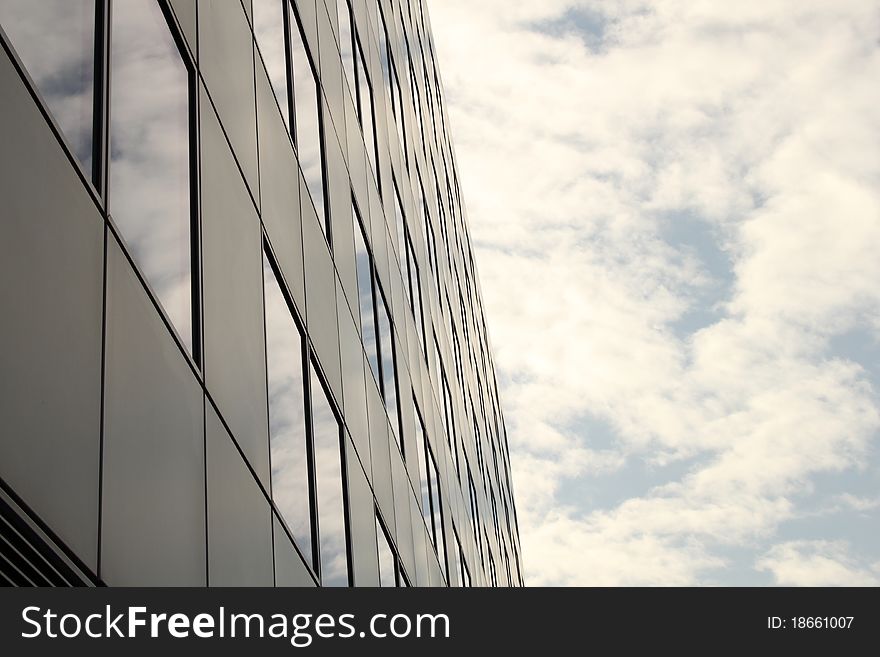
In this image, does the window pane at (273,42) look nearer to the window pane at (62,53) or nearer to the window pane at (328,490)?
the window pane at (328,490)

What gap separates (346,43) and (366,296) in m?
5.96

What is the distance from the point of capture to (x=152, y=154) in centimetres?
→ 887

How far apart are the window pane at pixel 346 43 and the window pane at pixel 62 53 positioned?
14.6 m

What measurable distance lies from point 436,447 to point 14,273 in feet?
79.9

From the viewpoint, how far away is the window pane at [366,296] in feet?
66.5

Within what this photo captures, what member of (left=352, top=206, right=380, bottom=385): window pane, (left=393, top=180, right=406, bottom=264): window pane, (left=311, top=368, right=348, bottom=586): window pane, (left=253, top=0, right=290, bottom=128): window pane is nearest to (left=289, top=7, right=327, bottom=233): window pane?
(left=253, top=0, right=290, bottom=128): window pane

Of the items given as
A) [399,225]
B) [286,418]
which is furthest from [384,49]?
[286,418]

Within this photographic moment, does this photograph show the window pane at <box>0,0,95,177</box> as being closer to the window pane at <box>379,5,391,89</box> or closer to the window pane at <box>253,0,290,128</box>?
the window pane at <box>253,0,290,128</box>

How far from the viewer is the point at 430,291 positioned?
34.3m

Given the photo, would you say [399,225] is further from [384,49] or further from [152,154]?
[152,154]

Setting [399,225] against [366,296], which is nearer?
[366,296]

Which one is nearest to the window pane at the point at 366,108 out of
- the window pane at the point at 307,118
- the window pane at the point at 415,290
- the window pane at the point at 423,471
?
the window pane at the point at 415,290
